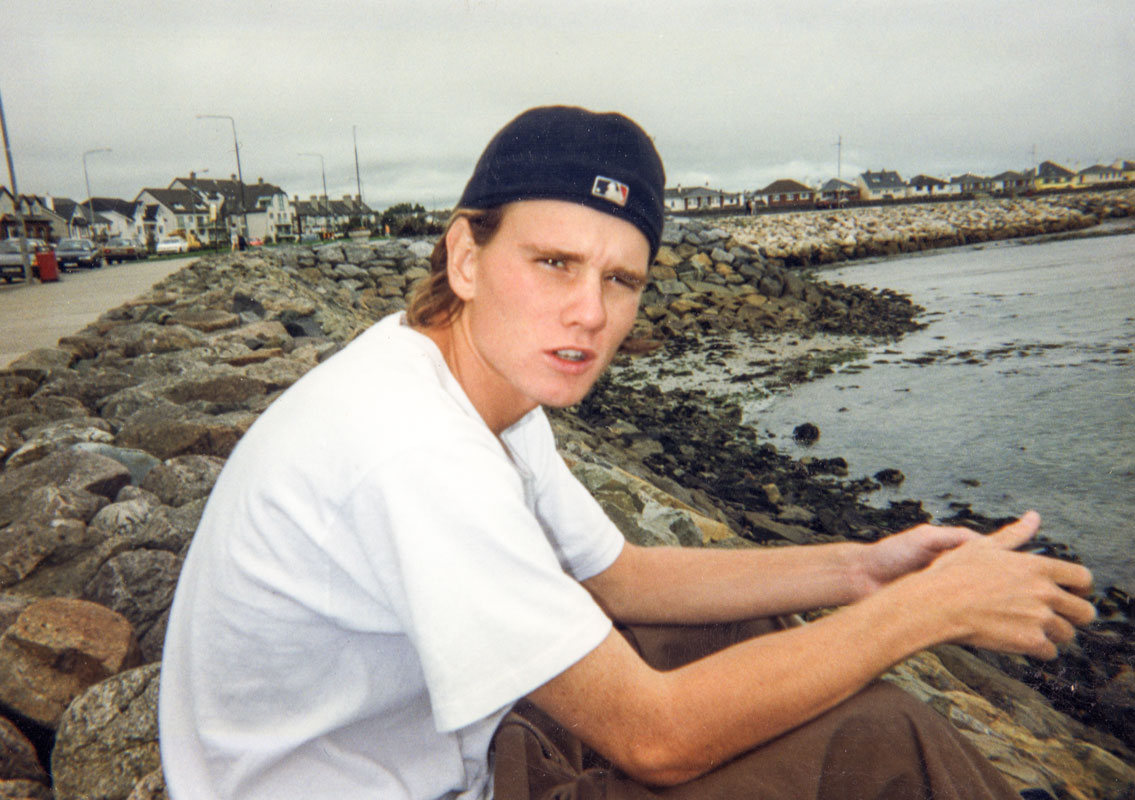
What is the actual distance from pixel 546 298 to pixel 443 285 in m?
0.34

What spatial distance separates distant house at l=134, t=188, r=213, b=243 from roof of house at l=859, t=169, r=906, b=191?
2620 inches

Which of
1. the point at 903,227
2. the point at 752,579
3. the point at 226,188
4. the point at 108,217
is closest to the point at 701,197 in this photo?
the point at 903,227

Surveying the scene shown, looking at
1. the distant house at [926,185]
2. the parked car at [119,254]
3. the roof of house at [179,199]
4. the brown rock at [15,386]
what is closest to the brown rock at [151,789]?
the brown rock at [15,386]

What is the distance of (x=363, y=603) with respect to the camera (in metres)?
1.22

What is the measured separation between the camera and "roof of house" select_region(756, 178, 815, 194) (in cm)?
6900

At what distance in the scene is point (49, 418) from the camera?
16.6 feet

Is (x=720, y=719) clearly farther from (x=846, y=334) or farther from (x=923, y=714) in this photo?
(x=846, y=334)

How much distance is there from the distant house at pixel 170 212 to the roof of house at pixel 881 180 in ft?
218

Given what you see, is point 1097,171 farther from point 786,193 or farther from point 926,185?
point 786,193

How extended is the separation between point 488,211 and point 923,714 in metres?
1.28

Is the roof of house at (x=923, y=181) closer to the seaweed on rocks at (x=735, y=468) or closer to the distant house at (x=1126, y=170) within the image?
the distant house at (x=1126, y=170)

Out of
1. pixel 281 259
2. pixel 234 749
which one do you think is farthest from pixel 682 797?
pixel 281 259

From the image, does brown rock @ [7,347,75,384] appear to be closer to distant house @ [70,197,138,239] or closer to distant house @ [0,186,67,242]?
distant house @ [0,186,67,242]

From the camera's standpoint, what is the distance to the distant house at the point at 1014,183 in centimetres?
6875
